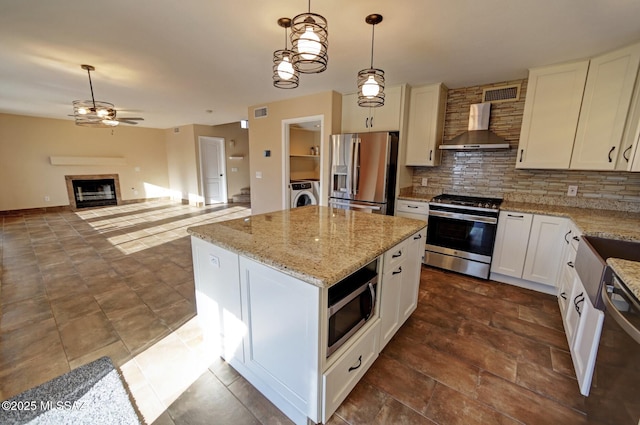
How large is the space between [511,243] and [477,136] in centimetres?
138

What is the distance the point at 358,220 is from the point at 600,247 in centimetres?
178

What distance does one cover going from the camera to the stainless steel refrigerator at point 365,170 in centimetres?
340

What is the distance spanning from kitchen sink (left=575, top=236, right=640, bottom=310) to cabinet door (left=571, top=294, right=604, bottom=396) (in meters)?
0.08

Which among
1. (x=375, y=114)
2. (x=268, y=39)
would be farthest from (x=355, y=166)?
(x=268, y=39)

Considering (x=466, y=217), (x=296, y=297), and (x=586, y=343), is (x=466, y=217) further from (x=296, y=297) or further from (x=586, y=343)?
(x=296, y=297)

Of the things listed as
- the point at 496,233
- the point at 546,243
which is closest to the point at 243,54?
the point at 496,233

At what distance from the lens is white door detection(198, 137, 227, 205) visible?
7.61 m

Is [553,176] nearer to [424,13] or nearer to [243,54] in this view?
[424,13]

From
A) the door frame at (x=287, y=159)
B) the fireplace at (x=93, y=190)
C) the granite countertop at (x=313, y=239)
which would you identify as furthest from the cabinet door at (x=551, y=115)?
the fireplace at (x=93, y=190)

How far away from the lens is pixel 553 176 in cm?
307

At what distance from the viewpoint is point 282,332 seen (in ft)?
4.42

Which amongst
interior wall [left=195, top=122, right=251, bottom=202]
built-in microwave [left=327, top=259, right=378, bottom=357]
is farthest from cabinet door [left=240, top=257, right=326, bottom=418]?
interior wall [left=195, top=122, right=251, bottom=202]

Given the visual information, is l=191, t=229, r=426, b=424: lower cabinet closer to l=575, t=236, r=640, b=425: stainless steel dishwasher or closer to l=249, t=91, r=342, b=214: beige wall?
l=575, t=236, r=640, b=425: stainless steel dishwasher

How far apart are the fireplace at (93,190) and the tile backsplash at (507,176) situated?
26.9 feet
